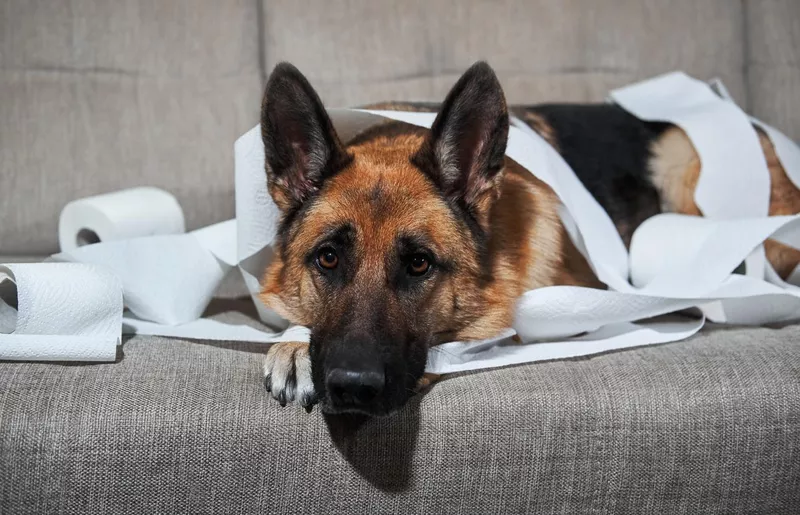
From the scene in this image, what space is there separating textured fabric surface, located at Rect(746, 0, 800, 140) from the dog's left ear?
6.30ft

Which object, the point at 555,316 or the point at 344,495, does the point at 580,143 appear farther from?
the point at 344,495

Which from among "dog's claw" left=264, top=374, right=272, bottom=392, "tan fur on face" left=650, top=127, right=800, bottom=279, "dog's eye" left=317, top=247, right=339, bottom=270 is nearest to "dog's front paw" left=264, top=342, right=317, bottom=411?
"dog's claw" left=264, top=374, right=272, bottom=392

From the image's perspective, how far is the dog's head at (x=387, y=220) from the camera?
5.45ft

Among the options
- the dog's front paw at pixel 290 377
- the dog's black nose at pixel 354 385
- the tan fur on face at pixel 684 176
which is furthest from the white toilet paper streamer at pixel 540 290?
the tan fur on face at pixel 684 176

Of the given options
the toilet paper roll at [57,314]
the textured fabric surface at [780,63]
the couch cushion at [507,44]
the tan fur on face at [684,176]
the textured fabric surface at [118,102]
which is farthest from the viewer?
the textured fabric surface at [780,63]

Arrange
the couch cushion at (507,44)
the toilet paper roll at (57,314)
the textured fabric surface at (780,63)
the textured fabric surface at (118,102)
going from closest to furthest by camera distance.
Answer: the toilet paper roll at (57,314) < the textured fabric surface at (118,102) < the couch cushion at (507,44) < the textured fabric surface at (780,63)

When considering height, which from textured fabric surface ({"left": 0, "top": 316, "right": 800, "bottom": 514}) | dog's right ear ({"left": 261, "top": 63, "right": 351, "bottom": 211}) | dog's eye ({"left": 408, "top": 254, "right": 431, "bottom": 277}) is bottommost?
textured fabric surface ({"left": 0, "top": 316, "right": 800, "bottom": 514})

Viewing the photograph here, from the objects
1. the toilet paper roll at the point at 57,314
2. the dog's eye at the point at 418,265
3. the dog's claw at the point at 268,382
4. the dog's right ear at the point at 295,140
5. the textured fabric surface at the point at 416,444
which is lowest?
the textured fabric surface at the point at 416,444

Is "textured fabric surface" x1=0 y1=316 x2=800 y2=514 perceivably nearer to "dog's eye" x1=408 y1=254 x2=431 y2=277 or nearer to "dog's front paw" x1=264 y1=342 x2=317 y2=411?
"dog's front paw" x1=264 y1=342 x2=317 y2=411

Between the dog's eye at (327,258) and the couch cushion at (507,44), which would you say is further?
the couch cushion at (507,44)

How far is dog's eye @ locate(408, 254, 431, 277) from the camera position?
1.75 meters

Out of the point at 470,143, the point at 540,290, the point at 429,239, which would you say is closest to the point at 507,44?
the point at 470,143

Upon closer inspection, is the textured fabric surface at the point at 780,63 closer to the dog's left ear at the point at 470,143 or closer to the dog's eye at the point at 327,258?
the dog's left ear at the point at 470,143

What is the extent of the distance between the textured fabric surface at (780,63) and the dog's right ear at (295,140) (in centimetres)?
218
